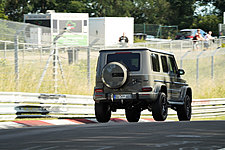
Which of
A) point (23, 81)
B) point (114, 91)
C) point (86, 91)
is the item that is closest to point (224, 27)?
point (86, 91)

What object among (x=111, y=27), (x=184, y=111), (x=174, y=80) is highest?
(x=111, y=27)

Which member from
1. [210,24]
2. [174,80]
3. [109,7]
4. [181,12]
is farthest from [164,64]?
[181,12]

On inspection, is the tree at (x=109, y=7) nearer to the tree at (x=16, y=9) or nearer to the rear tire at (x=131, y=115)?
the tree at (x=16, y=9)

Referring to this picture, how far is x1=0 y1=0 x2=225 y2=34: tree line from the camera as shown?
257 feet

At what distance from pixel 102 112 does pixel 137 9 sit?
76.1m

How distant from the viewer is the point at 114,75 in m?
14.5

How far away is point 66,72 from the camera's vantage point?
21.5m

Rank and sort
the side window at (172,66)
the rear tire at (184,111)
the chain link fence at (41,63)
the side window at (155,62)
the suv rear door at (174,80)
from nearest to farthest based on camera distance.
→ the side window at (155,62), the suv rear door at (174,80), the side window at (172,66), the rear tire at (184,111), the chain link fence at (41,63)

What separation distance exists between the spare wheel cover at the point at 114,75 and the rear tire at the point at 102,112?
967mm

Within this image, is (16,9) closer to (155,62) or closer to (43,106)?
(43,106)

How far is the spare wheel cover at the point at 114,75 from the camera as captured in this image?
14.4 metres

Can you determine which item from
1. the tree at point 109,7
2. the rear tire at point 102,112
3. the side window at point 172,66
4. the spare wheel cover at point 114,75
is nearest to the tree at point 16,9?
the tree at point 109,7

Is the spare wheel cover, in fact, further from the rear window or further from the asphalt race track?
the asphalt race track

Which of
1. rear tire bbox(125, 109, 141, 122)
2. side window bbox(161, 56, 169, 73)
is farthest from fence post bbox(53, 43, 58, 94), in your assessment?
side window bbox(161, 56, 169, 73)
